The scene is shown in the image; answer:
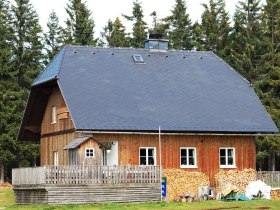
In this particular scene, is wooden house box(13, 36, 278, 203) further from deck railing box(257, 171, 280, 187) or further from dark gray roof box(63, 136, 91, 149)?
deck railing box(257, 171, 280, 187)

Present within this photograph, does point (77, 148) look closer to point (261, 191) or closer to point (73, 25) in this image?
point (261, 191)

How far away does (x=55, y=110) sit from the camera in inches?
1876

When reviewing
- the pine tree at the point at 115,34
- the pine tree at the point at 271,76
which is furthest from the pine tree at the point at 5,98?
the pine tree at the point at 271,76

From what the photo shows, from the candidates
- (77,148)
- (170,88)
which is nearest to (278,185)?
(170,88)

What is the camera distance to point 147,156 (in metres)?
44.2

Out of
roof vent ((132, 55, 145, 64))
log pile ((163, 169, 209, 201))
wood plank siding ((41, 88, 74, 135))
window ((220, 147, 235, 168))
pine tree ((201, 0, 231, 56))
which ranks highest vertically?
pine tree ((201, 0, 231, 56))

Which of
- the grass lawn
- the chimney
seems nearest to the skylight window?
the chimney

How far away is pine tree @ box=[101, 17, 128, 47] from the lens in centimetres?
7438

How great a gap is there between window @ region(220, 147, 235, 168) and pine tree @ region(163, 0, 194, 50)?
25858 mm

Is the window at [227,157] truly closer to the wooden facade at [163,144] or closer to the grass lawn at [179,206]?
the wooden facade at [163,144]

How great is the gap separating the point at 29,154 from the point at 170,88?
21125 mm

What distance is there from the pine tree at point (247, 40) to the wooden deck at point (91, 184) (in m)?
26.1

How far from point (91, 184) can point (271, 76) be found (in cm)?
2560

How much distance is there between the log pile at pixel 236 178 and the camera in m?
45.4
